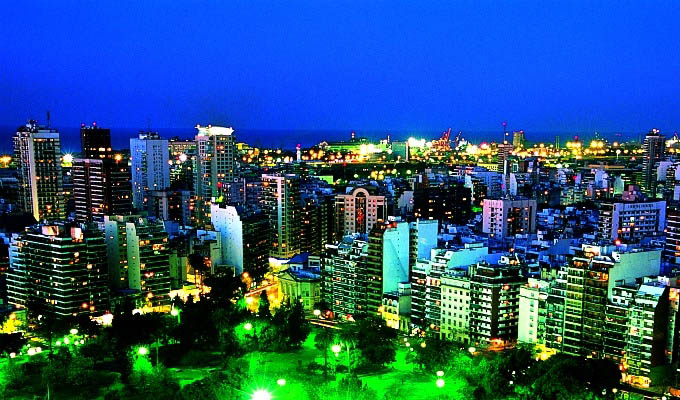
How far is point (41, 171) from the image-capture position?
31.5m

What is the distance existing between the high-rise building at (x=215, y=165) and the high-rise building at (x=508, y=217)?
40.9 feet

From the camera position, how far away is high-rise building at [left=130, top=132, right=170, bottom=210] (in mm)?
36406

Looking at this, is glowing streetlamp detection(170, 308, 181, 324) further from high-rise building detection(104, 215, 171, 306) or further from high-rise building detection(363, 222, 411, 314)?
high-rise building detection(363, 222, 411, 314)

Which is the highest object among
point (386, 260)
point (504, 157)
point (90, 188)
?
point (504, 157)

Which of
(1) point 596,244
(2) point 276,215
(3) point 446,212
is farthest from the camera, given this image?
(3) point 446,212

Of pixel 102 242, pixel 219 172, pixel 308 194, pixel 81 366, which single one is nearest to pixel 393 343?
pixel 81 366

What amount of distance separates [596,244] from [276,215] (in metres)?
14.3

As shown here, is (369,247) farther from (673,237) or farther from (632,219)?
(632,219)

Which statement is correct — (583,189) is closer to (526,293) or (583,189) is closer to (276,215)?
(276,215)

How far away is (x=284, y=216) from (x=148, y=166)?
11.5 meters

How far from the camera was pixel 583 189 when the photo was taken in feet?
126

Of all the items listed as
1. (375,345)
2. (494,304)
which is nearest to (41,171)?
(375,345)

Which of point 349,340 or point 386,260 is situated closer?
point 349,340

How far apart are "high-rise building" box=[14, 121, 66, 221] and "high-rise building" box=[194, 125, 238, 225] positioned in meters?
6.28
